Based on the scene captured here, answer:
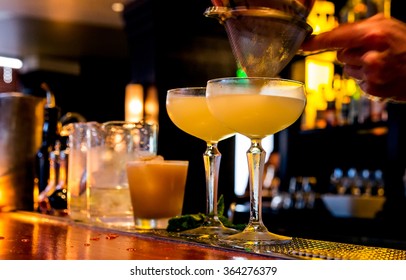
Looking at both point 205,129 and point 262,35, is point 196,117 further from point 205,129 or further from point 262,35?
point 262,35

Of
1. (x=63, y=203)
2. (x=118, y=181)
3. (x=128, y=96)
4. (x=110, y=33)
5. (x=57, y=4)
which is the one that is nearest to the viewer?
(x=118, y=181)

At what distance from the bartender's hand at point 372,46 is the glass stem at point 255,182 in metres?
0.25

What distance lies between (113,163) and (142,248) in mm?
594

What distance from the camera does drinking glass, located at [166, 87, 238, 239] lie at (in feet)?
4.33

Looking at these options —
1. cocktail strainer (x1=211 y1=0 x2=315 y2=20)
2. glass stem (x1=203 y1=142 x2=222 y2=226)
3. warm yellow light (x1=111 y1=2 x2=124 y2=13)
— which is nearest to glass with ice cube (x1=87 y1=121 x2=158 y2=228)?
glass stem (x1=203 y1=142 x2=222 y2=226)

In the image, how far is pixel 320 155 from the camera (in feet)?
19.2

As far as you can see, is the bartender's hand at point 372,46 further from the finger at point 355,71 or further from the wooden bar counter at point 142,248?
the wooden bar counter at point 142,248

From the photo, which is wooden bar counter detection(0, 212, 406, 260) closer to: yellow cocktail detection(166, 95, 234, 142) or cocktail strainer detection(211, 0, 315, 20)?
yellow cocktail detection(166, 95, 234, 142)

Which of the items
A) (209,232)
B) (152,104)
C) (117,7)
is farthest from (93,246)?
(117,7)

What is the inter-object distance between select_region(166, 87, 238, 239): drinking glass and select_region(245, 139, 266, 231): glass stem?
0.14m

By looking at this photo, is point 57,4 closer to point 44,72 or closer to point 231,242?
point 44,72

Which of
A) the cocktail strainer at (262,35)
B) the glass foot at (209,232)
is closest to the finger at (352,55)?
the cocktail strainer at (262,35)
